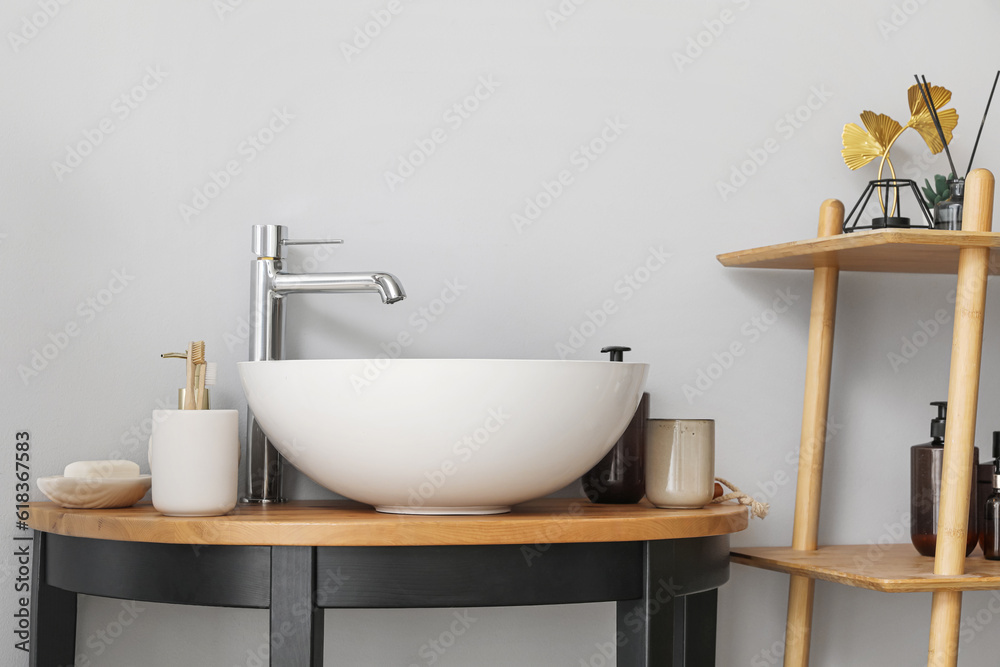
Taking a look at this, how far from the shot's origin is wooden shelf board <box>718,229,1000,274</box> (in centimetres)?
101

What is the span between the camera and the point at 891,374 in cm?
138

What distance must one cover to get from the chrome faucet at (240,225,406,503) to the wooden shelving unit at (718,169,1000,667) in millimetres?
572

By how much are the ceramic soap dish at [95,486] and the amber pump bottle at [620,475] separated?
1.76 ft

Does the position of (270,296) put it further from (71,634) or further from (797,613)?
(797,613)

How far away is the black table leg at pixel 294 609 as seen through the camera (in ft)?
2.69

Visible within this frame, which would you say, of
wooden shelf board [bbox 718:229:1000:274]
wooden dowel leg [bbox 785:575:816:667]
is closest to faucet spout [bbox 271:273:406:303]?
wooden shelf board [bbox 718:229:1000:274]

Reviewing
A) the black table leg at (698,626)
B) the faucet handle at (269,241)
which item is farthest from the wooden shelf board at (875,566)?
the faucet handle at (269,241)

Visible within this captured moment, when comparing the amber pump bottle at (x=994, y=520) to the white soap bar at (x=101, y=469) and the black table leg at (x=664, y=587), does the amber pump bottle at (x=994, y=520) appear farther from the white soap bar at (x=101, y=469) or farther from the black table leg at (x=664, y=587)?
the white soap bar at (x=101, y=469)

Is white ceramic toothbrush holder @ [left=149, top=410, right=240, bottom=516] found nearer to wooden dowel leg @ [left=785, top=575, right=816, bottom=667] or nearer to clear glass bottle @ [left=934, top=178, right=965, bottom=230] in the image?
wooden dowel leg @ [left=785, top=575, right=816, bottom=667]

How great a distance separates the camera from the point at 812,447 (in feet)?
4.08

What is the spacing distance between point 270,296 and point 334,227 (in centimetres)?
15

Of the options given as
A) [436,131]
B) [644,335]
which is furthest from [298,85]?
[644,335]

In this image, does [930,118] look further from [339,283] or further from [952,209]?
[339,283]

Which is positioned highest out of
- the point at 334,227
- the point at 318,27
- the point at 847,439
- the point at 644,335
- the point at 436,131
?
the point at 318,27
